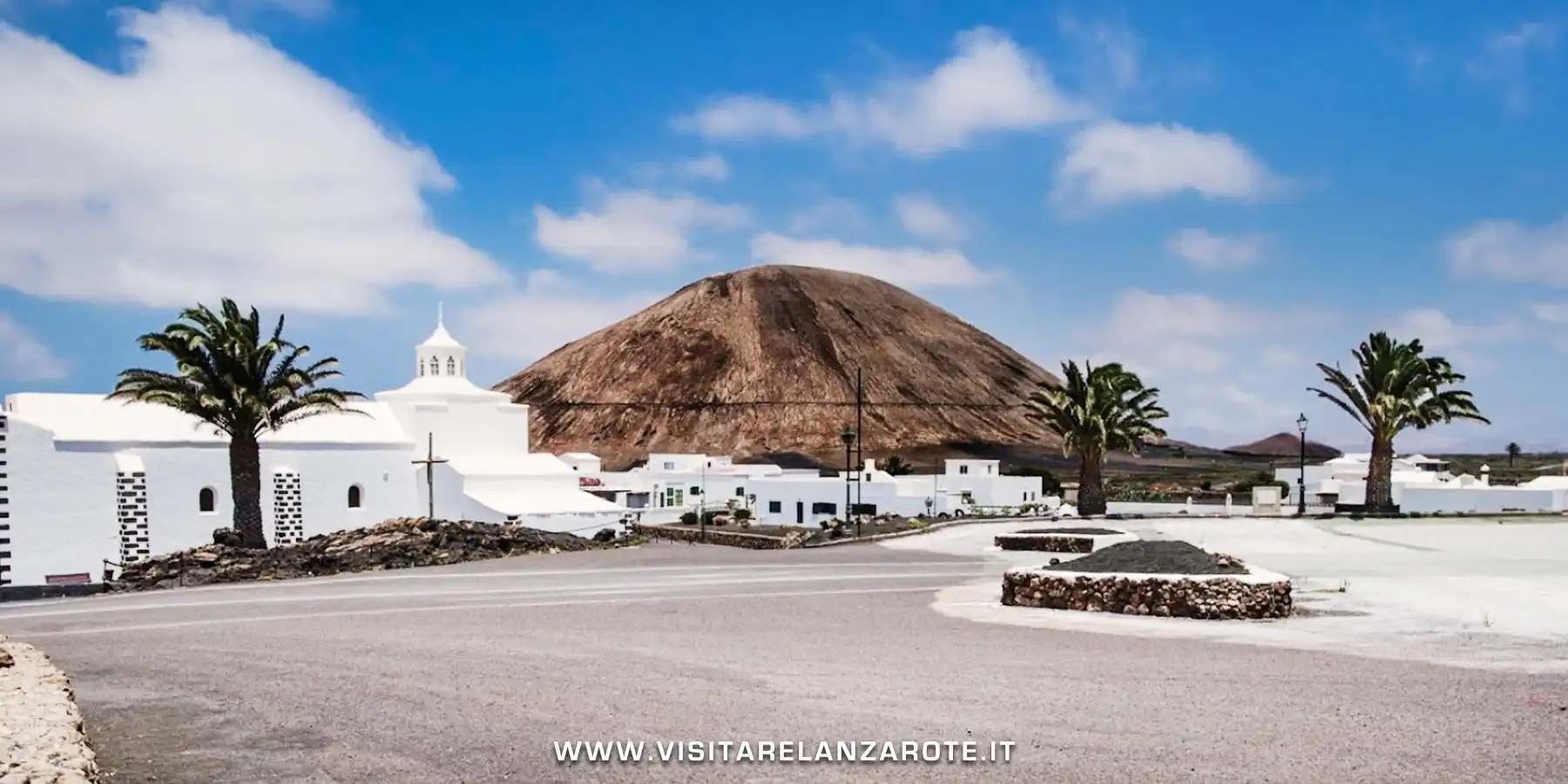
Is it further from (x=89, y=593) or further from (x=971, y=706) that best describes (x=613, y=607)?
(x=89, y=593)

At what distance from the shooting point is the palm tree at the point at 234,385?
3384 cm

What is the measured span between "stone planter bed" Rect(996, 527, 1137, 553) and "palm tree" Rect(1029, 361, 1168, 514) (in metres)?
11.7

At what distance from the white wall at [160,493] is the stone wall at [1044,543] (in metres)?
24.2

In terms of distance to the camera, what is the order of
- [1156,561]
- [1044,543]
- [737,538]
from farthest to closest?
1. [737,538]
2. [1044,543]
3. [1156,561]

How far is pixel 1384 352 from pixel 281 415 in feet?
131

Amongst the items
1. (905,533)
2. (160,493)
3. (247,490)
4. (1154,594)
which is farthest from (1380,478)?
(160,493)

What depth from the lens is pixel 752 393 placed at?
174750 millimetres

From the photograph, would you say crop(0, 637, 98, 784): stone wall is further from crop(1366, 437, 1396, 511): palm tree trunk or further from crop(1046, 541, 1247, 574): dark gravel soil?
crop(1366, 437, 1396, 511): palm tree trunk

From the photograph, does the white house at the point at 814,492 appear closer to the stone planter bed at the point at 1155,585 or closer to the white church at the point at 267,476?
the white church at the point at 267,476

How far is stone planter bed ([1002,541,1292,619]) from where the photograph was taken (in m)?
15.8

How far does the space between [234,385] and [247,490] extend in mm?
3250

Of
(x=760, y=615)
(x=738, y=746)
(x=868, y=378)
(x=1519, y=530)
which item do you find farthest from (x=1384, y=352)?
(x=868, y=378)

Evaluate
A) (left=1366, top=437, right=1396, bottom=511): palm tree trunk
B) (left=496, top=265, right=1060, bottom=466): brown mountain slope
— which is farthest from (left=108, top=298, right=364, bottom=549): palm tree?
(left=496, top=265, right=1060, bottom=466): brown mountain slope

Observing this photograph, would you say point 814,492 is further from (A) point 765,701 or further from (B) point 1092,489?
(A) point 765,701
